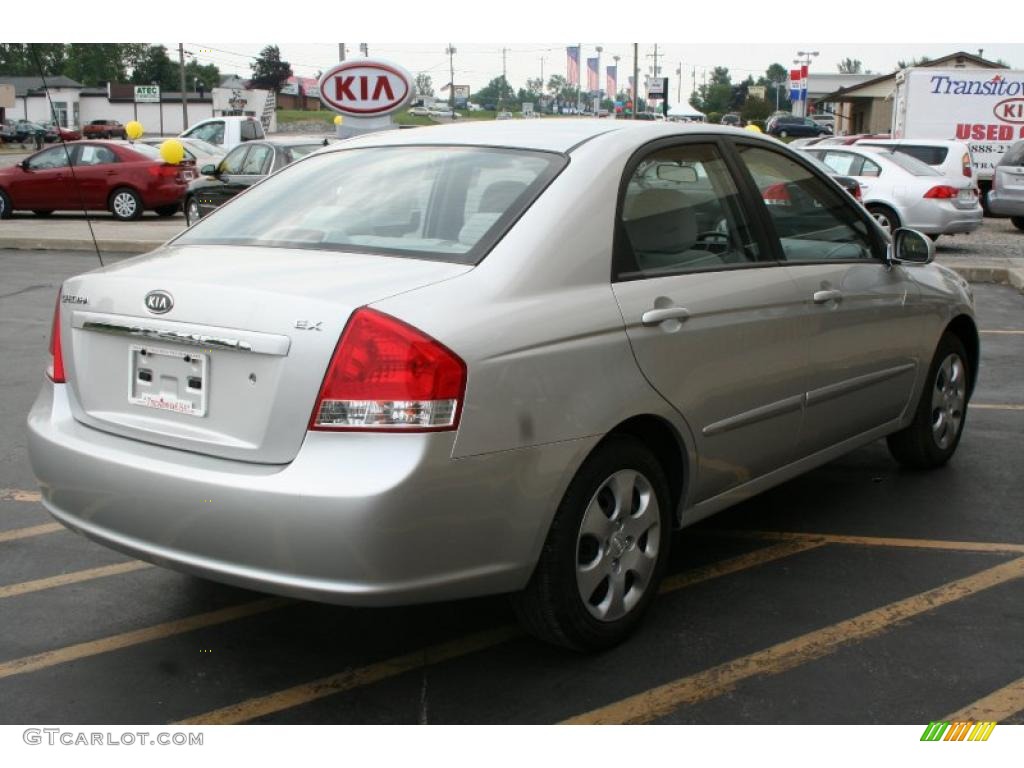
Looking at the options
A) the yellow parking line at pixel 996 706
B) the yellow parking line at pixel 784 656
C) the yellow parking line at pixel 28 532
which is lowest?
the yellow parking line at pixel 28 532

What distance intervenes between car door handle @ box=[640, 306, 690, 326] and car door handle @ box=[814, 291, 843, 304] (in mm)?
916

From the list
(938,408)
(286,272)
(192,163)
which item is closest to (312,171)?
(286,272)

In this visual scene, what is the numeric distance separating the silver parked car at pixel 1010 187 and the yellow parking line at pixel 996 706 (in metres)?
18.6

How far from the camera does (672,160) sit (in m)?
4.23

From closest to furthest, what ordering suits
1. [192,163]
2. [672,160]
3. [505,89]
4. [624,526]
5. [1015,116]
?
[624,526] → [672,160] → [192,163] → [1015,116] → [505,89]

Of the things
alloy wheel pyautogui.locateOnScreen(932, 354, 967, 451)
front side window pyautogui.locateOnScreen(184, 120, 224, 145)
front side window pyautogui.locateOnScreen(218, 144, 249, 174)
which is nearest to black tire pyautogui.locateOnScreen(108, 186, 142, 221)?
front side window pyautogui.locateOnScreen(218, 144, 249, 174)

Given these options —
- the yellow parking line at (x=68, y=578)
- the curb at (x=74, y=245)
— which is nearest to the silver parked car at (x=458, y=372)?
the yellow parking line at (x=68, y=578)

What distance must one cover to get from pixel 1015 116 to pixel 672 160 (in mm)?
23785

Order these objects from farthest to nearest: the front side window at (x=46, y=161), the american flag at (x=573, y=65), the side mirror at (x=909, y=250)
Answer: the american flag at (x=573, y=65)
the front side window at (x=46, y=161)
the side mirror at (x=909, y=250)

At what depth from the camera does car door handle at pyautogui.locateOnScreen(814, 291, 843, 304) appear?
4617 millimetres

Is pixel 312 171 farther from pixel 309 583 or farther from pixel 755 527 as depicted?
pixel 755 527

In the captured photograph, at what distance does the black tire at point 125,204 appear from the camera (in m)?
21.8

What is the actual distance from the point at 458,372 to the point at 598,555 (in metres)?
0.86

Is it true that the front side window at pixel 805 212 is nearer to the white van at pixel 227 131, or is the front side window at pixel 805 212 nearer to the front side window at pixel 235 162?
the front side window at pixel 235 162
